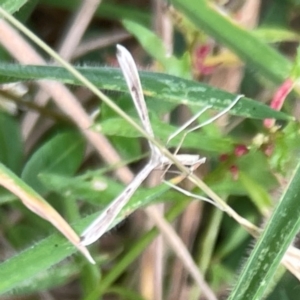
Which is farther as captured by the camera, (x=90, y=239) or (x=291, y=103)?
(x=291, y=103)

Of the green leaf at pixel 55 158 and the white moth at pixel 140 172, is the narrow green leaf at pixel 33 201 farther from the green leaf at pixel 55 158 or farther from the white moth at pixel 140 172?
the green leaf at pixel 55 158

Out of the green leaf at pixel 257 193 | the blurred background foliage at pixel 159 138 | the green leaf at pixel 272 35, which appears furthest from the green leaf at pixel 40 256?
the green leaf at pixel 272 35

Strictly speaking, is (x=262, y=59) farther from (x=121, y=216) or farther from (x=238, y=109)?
(x=121, y=216)

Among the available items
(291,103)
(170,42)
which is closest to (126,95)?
(170,42)

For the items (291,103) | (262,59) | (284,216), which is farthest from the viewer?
(291,103)

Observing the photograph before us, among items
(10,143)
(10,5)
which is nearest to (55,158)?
(10,143)

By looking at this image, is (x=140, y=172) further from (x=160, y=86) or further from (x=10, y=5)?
(x=10, y=5)

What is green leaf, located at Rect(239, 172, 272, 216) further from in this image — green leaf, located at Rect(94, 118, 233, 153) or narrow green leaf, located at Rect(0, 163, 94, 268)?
narrow green leaf, located at Rect(0, 163, 94, 268)
